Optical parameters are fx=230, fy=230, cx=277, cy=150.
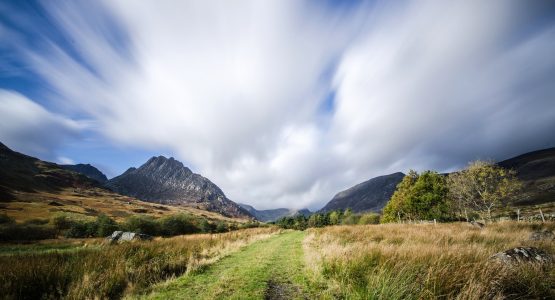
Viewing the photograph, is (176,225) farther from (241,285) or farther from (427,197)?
(241,285)

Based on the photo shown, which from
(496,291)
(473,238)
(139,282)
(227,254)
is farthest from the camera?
(227,254)

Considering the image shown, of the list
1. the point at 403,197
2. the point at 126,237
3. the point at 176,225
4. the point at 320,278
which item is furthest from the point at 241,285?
the point at 176,225

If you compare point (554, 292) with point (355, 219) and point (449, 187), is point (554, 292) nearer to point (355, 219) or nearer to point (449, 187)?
point (449, 187)

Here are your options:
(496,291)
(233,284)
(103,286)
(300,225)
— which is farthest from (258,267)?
(300,225)

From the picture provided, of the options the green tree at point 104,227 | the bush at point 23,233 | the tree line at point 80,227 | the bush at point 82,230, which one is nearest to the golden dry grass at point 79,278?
the tree line at point 80,227

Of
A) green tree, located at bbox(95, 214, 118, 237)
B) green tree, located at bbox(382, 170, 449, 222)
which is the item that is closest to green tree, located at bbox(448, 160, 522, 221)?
green tree, located at bbox(382, 170, 449, 222)

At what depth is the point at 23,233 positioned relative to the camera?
35031 mm

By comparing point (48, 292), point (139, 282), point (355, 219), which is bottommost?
point (355, 219)

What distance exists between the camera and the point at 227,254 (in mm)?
16234

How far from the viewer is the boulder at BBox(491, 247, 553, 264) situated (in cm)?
696

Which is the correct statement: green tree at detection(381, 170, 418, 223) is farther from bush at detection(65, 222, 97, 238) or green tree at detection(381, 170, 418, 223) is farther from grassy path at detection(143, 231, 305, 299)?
bush at detection(65, 222, 97, 238)

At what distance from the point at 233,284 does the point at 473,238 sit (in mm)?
14561

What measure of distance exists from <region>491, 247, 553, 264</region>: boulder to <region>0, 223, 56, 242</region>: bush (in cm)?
5209

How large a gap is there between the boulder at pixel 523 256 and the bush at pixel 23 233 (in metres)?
52.1
